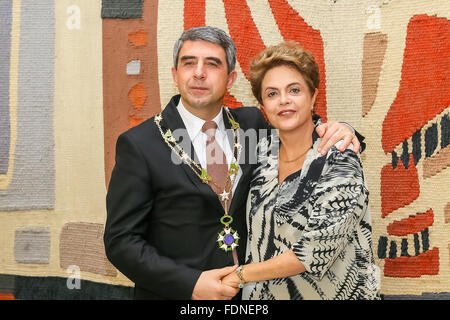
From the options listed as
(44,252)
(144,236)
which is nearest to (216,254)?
(144,236)

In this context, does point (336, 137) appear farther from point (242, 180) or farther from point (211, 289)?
point (211, 289)

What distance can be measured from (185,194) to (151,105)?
28.2 inches

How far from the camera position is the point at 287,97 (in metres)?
1.50

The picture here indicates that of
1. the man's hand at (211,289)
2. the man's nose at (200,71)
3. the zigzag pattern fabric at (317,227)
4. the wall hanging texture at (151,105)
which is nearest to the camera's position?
the zigzag pattern fabric at (317,227)

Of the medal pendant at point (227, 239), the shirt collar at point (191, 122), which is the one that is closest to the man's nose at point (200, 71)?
the shirt collar at point (191, 122)

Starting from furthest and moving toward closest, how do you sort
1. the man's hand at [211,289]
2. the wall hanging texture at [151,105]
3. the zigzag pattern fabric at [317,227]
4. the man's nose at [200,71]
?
1. the wall hanging texture at [151,105]
2. the man's nose at [200,71]
3. the man's hand at [211,289]
4. the zigzag pattern fabric at [317,227]

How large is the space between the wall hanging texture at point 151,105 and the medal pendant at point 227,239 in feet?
2.31

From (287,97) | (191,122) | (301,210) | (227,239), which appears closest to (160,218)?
(227,239)

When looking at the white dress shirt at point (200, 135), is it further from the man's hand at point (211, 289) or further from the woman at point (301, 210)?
the man's hand at point (211, 289)

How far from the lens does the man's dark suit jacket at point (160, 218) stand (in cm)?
149

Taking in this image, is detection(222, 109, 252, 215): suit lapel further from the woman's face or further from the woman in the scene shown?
the woman's face

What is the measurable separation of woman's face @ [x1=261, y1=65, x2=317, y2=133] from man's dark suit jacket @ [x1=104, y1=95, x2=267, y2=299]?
24 centimetres

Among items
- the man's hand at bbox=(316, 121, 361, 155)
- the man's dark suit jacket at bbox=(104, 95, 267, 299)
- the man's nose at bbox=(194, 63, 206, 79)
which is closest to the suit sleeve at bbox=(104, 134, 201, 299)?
the man's dark suit jacket at bbox=(104, 95, 267, 299)

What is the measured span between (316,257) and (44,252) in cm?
145
